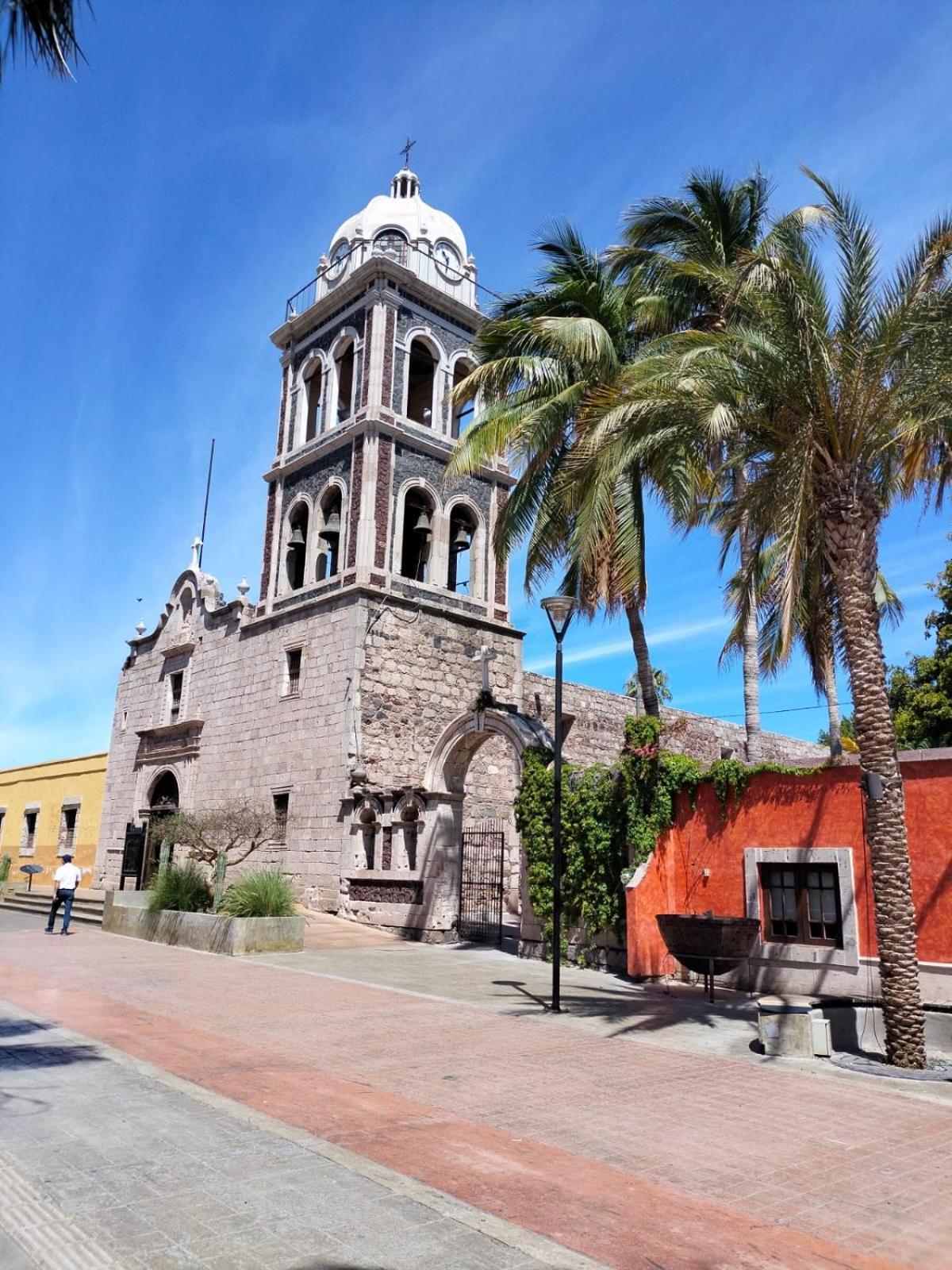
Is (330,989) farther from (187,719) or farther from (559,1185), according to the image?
(187,719)

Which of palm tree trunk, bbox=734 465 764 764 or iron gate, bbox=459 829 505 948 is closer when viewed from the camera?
palm tree trunk, bbox=734 465 764 764

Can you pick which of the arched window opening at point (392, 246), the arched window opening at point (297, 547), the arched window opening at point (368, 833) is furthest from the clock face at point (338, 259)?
the arched window opening at point (368, 833)

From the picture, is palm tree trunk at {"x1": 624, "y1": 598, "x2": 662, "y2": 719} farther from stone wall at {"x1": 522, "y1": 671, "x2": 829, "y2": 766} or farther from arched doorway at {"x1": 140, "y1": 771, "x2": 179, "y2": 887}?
arched doorway at {"x1": 140, "y1": 771, "x2": 179, "y2": 887}

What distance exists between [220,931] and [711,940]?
865 cm

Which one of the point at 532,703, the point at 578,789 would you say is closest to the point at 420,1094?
the point at 578,789

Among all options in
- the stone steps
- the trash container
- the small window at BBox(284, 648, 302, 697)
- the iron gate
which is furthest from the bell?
the trash container

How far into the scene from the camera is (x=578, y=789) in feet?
51.4

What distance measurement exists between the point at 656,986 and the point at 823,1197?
348 inches

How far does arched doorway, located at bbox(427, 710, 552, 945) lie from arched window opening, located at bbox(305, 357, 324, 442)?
1086 cm

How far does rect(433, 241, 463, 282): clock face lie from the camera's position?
27562 mm

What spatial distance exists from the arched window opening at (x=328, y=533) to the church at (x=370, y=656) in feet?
0.20

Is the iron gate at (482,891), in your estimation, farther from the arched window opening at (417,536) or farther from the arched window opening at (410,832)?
the arched window opening at (417,536)

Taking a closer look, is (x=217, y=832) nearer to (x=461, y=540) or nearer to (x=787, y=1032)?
(x=461, y=540)

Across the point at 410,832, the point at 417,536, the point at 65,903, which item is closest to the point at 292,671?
the point at 417,536
